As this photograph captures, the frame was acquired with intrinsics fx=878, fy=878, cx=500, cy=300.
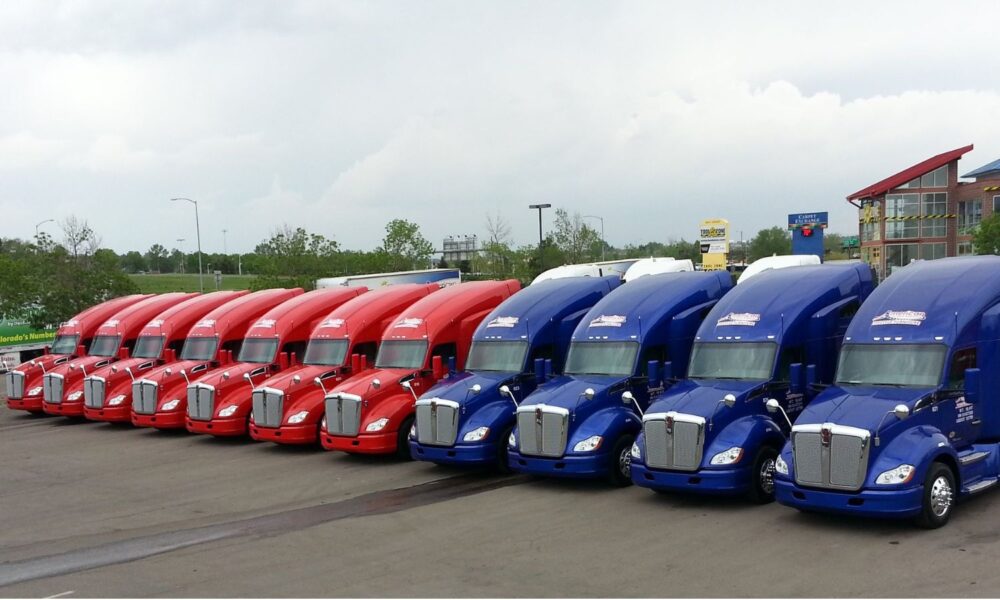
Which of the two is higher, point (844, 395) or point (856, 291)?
point (856, 291)

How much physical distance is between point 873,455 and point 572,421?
14.7 ft

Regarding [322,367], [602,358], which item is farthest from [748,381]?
[322,367]

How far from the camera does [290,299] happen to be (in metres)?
22.6

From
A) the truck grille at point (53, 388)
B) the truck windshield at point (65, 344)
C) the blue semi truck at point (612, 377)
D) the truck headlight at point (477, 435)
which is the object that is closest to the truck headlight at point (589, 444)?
the blue semi truck at point (612, 377)

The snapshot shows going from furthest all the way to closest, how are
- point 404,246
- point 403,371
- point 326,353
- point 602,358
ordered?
point 404,246
point 326,353
point 403,371
point 602,358

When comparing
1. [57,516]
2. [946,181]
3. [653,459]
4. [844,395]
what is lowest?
[57,516]

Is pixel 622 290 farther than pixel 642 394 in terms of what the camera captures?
Yes

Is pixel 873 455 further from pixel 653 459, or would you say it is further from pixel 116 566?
pixel 116 566

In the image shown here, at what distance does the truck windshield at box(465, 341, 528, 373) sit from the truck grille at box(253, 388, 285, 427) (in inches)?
160

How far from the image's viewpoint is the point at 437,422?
14617mm

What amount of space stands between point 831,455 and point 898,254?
61.0m

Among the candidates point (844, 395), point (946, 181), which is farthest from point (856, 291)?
point (946, 181)

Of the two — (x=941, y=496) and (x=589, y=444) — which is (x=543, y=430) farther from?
(x=941, y=496)

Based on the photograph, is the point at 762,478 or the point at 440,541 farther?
the point at 762,478
